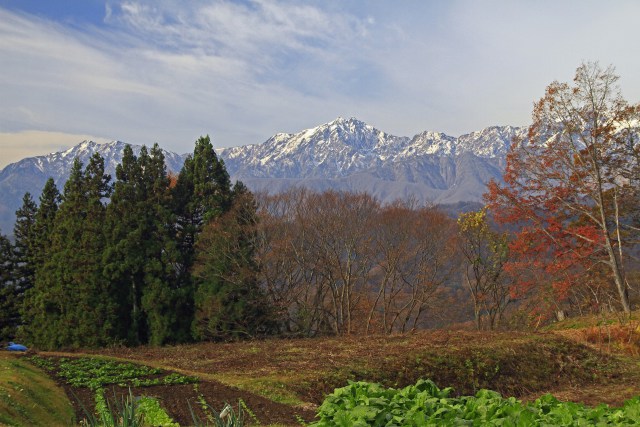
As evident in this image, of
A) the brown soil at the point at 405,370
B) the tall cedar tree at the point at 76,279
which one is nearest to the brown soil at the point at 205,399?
the brown soil at the point at 405,370

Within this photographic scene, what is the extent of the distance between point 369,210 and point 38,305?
18.8 m

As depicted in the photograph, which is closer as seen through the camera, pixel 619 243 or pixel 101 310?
pixel 619 243

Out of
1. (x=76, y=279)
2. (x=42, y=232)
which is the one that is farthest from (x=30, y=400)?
(x=42, y=232)

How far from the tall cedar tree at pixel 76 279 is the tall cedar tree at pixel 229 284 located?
16.1 ft

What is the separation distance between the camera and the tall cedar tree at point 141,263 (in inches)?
1038

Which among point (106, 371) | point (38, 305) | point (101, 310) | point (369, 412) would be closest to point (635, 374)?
point (369, 412)

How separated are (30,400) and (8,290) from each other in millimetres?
26289

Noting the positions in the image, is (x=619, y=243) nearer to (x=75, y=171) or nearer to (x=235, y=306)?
(x=235, y=306)

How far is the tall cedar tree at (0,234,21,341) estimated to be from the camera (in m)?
33.4

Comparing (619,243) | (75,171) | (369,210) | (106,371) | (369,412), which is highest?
(75,171)

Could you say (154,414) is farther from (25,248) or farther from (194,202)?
(25,248)

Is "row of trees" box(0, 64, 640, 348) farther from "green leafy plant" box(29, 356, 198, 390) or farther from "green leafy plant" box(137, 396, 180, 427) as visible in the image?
"green leafy plant" box(137, 396, 180, 427)

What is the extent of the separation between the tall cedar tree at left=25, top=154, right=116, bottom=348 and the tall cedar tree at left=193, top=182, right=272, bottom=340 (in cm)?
490

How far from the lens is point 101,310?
26391 mm
